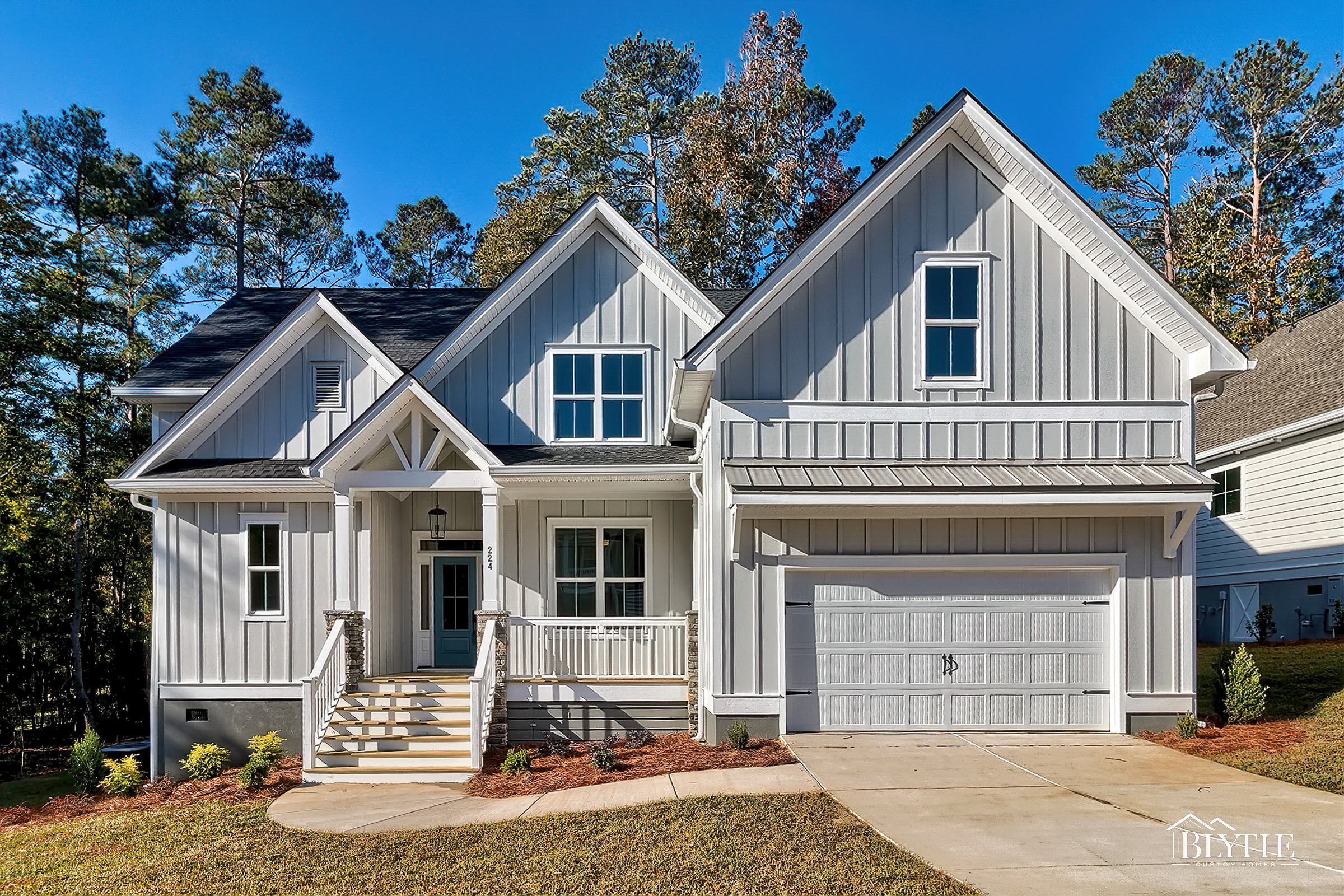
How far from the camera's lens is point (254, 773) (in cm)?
1004

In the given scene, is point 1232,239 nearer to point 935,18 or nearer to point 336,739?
point 935,18

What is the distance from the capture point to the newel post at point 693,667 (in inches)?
457

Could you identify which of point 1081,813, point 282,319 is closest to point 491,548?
point 282,319

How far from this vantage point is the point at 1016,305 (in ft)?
36.4

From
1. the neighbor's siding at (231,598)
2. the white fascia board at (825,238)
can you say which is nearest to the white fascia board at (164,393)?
the neighbor's siding at (231,598)

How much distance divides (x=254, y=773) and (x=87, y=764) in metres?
2.84

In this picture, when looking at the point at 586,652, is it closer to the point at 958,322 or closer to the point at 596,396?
the point at 596,396

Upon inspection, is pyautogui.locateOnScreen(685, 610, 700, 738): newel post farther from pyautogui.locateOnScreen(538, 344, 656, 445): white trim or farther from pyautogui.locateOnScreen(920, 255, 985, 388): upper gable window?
pyautogui.locateOnScreen(920, 255, 985, 388): upper gable window

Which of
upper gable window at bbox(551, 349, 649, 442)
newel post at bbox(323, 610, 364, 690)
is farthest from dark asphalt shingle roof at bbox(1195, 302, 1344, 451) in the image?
newel post at bbox(323, 610, 364, 690)

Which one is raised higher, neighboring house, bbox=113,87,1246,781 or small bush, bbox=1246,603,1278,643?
neighboring house, bbox=113,87,1246,781

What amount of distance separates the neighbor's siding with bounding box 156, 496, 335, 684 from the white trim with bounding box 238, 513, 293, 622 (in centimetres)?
2

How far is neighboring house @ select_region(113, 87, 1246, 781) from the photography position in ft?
35.2

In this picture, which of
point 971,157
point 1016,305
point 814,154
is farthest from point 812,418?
point 814,154

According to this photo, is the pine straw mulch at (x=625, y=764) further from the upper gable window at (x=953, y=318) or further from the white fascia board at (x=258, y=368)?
the white fascia board at (x=258, y=368)
